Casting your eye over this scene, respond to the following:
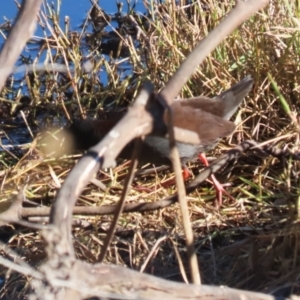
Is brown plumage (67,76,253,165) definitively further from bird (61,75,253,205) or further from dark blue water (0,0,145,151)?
dark blue water (0,0,145,151)

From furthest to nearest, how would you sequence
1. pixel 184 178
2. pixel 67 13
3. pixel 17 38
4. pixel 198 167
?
pixel 67 13
pixel 198 167
pixel 184 178
pixel 17 38

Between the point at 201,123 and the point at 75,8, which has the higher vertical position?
the point at 75,8

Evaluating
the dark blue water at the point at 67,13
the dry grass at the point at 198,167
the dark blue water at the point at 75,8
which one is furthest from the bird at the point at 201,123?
the dark blue water at the point at 75,8

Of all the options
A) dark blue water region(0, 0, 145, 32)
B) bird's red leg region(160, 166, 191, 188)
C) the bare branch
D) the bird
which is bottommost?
bird's red leg region(160, 166, 191, 188)

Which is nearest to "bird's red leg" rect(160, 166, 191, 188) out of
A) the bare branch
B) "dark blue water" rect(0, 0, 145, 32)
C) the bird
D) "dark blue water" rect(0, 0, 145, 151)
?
the bird

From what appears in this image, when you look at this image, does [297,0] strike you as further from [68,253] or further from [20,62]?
[68,253]

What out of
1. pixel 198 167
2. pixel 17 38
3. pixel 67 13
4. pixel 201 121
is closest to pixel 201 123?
pixel 201 121

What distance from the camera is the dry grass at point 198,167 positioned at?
10.1 feet

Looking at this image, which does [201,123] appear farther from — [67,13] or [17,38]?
[17,38]

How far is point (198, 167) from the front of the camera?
4277 mm

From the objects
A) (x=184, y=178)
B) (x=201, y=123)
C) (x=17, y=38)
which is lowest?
(x=184, y=178)

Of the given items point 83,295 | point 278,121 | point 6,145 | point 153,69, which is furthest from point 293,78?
point 83,295

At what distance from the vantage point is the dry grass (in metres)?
3.07

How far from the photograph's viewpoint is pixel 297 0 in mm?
4160
